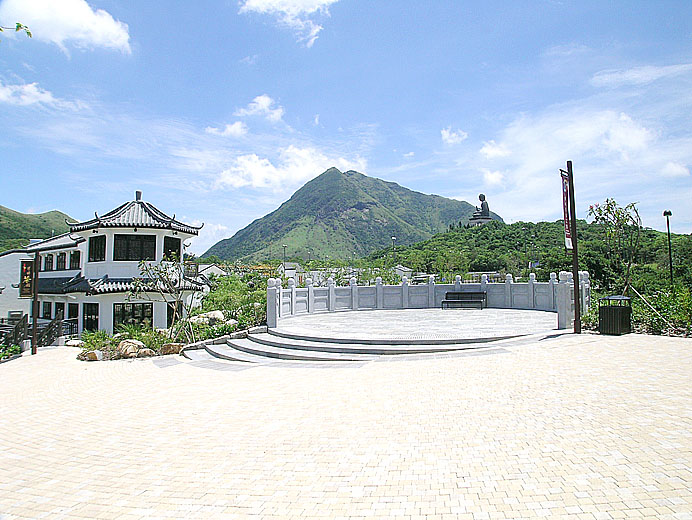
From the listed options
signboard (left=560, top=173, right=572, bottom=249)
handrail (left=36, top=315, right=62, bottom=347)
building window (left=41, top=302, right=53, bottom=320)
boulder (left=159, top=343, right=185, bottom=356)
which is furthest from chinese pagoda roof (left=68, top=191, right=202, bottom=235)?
signboard (left=560, top=173, right=572, bottom=249)

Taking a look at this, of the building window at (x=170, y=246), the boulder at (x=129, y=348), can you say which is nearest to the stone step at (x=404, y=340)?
the boulder at (x=129, y=348)

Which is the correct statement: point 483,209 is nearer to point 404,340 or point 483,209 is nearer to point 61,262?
point 61,262

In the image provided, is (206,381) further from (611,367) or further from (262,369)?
(611,367)

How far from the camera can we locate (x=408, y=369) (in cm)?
949

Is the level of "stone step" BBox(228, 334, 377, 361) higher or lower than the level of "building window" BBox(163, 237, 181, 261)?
lower

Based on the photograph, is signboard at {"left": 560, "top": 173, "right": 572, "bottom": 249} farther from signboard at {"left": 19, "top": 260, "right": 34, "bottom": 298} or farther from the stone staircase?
signboard at {"left": 19, "top": 260, "right": 34, "bottom": 298}

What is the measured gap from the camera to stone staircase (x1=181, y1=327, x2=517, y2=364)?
11453mm

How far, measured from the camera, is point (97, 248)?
22.3 metres

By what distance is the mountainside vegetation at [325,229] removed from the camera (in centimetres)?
13838

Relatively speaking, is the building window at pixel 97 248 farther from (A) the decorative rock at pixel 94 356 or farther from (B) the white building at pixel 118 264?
(A) the decorative rock at pixel 94 356

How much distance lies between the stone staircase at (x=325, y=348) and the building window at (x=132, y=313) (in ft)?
30.4

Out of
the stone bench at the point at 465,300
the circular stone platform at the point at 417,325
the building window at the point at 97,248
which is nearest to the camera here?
the circular stone platform at the point at 417,325

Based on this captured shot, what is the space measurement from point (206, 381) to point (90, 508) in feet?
19.3

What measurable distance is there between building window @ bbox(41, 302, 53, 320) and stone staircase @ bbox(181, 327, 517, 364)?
56.2 feet
